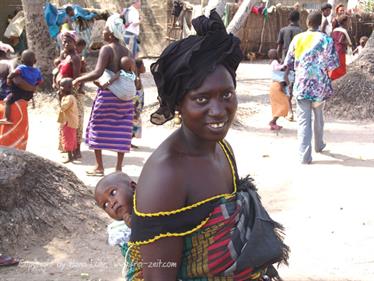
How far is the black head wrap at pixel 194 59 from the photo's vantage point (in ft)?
5.50

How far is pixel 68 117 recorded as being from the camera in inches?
277

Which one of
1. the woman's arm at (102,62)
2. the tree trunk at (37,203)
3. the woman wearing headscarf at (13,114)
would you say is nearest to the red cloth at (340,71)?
the woman's arm at (102,62)

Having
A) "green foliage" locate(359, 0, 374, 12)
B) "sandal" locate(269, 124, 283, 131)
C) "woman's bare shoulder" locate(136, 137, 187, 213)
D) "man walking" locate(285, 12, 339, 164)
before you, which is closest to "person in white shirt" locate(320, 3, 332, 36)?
"sandal" locate(269, 124, 283, 131)

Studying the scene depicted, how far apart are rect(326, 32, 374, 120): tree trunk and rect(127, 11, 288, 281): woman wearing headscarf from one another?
345 inches

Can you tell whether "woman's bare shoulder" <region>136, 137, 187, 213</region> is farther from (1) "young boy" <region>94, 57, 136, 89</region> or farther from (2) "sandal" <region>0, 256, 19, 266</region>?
(1) "young boy" <region>94, 57, 136, 89</region>

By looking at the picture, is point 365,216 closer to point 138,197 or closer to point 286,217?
point 286,217

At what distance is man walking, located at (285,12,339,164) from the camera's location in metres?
6.88

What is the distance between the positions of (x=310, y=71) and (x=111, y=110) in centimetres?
238

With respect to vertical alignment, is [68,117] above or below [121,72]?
below

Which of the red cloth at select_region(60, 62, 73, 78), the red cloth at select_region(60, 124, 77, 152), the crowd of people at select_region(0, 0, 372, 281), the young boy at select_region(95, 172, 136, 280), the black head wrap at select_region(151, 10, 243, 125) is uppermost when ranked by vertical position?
the black head wrap at select_region(151, 10, 243, 125)

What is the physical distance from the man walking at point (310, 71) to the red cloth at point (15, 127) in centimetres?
313

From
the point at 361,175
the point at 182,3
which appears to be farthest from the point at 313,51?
the point at 182,3

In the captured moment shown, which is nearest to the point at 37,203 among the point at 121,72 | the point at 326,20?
the point at 121,72

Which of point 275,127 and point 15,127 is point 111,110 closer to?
point 15,127
